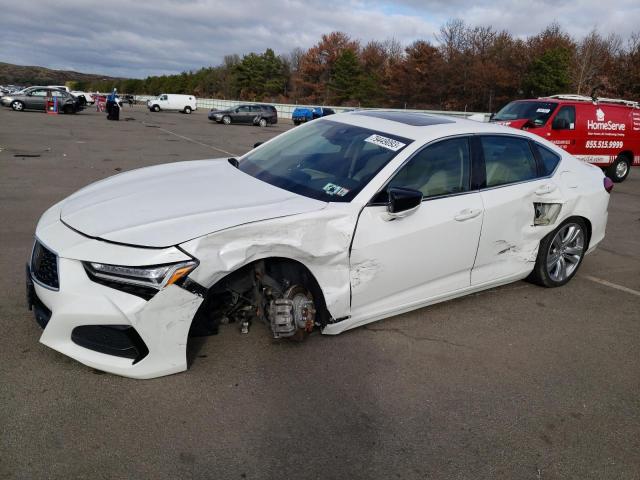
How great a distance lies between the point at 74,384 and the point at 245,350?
1.03 metres

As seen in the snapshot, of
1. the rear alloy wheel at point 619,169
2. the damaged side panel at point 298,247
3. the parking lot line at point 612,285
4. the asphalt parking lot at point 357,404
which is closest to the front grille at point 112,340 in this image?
the asphalt parking lot at point 357,404

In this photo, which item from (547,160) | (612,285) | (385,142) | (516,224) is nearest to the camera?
(385,142)

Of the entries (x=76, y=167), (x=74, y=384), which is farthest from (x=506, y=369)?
(x=76, y=167)

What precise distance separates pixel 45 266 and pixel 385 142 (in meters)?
2.42

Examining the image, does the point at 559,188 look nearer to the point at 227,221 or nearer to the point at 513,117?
the point at 227,221

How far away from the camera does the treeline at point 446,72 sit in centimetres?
4575

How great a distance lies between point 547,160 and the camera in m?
4.70

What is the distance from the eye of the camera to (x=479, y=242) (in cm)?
405

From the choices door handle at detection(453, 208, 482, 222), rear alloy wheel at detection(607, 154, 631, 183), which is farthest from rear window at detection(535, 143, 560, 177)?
rear alloy wheel at detection(607, 154, 631, 183)

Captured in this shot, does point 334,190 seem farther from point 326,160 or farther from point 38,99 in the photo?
point 38,99

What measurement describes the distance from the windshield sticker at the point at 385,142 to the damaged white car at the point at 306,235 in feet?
0.05

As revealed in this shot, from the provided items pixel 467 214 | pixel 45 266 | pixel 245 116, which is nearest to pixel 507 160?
pixel 467 214

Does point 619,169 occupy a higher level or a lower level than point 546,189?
lower

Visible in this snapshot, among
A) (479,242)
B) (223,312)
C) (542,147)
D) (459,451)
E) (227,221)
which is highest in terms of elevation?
(542,147)
